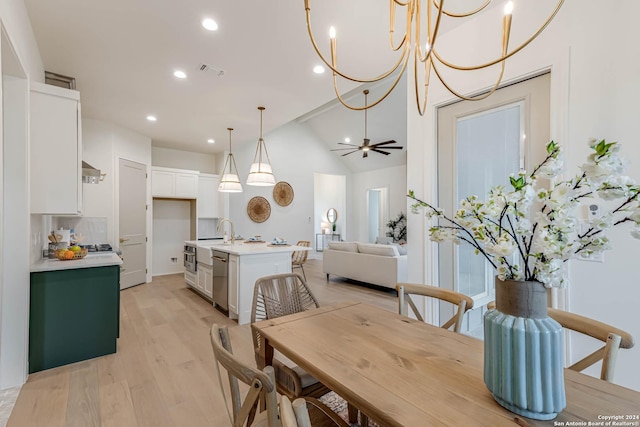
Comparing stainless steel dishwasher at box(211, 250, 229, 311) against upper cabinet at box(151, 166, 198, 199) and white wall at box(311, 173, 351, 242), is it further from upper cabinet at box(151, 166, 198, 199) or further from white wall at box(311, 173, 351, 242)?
white wall at box(311, 173, 351, 242)

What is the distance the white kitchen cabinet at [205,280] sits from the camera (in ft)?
14.2

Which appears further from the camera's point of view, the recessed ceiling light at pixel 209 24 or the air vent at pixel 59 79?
the air vent at pixel 59 79

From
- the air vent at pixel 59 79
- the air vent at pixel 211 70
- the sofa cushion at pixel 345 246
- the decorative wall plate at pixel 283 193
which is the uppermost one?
the air vent at pixel 211 70

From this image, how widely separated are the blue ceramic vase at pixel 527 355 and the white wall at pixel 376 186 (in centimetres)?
767

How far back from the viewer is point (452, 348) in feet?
3.94

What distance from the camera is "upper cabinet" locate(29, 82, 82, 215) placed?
8.15 ft

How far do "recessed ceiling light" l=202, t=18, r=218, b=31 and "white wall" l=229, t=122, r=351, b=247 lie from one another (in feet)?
15.0

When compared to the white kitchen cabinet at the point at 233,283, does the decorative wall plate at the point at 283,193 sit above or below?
above

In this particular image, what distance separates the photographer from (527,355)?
77 centimetres

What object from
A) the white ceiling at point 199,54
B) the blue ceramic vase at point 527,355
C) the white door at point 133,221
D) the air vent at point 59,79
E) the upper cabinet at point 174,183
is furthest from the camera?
the upper cabinet at point 174,183

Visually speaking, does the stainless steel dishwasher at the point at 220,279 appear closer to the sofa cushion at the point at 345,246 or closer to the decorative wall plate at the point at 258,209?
the sofa cushion at the point at 345,246

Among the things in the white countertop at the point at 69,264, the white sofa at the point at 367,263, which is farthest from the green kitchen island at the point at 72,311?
the white sofa at the point at 367,263

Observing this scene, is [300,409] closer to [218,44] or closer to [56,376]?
[56,376]

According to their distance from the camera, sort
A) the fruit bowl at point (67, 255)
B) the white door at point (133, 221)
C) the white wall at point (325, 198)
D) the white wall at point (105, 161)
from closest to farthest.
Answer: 1. the fruit bowl at point (67, 255)
2. the white wall at point (105, 161)
3. the white door at point (133, 221)
4. the white wall at point (325, 198)
